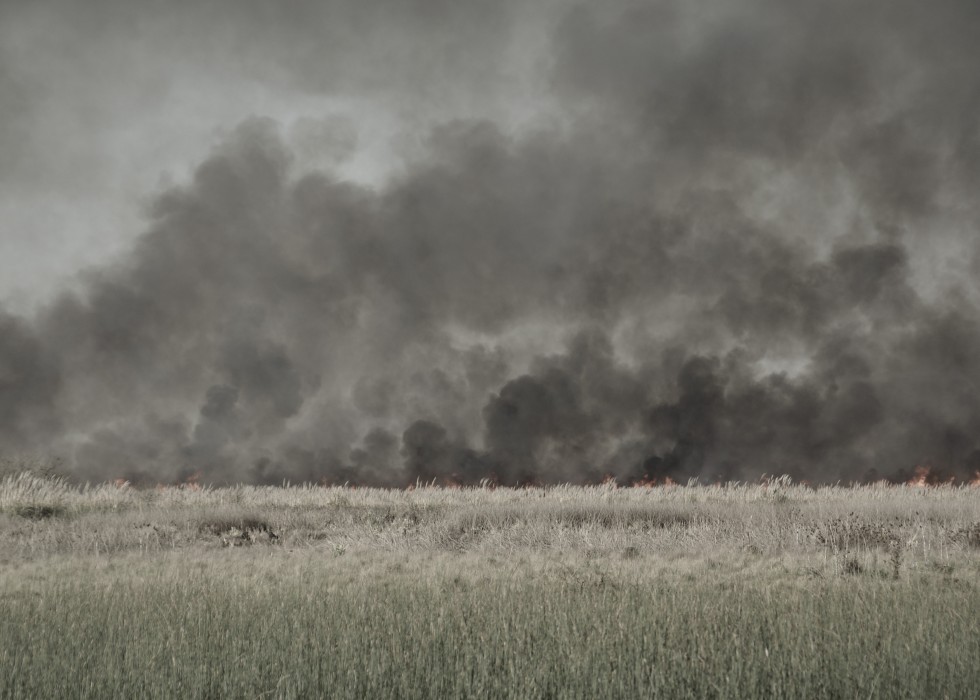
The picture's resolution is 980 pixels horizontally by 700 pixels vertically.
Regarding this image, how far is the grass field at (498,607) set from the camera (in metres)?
6.15

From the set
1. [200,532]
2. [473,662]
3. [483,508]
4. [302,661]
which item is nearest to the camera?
[302,661]

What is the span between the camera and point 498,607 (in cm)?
941

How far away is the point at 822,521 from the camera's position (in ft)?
62.3

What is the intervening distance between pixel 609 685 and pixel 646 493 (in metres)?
29.7

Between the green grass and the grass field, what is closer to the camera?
the green grass

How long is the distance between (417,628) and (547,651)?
163cm

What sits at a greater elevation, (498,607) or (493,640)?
(493,640)

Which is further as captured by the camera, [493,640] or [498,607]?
[498,607]

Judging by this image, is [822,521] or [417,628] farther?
[822,521]

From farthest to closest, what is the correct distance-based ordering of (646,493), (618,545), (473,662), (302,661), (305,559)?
(646,493) < (618,545) < (305,559) < (473,662) < (302,661)

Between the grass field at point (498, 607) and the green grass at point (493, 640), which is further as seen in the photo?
the grass field at point (498, 607)

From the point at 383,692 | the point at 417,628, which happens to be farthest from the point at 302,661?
the point at 417,628

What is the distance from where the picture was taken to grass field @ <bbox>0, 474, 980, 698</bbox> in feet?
20.2

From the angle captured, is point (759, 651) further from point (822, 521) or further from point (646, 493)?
point (646, 493)
